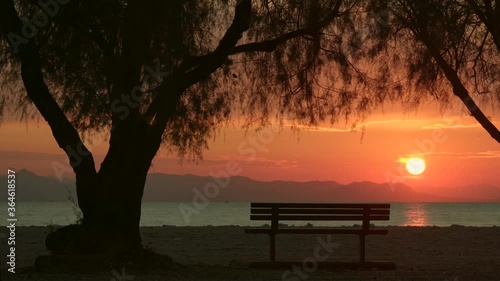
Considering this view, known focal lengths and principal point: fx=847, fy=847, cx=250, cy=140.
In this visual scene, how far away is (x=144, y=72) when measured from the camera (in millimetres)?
12477

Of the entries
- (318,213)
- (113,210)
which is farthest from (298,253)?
(113,210)

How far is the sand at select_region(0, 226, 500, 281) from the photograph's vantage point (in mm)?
11664

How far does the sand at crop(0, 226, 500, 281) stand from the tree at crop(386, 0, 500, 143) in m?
2.61

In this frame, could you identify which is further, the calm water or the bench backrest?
the calm water

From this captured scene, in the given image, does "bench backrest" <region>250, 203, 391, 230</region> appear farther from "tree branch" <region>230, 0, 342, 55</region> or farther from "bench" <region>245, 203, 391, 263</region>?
"tree branch" <region>230, 0, 342, 55</region>

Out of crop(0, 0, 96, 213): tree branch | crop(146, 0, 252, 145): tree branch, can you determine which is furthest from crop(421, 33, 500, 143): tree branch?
crop(0, 0, 96, 213): tree branch

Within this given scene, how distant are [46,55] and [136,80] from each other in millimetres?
1532

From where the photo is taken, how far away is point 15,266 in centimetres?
1289

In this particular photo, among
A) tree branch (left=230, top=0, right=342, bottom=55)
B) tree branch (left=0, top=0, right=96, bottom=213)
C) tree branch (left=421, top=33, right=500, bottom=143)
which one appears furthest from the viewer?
tree branch (left=421, top=33, right=500, bottom=143)

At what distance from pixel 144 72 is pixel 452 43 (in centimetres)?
504

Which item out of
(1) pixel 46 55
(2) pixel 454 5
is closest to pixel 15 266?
(1) pixel 46 55

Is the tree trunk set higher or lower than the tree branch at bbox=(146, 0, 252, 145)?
lower

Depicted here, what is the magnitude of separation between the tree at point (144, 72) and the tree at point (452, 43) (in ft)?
3.30

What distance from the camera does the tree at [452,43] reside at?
529 inches
